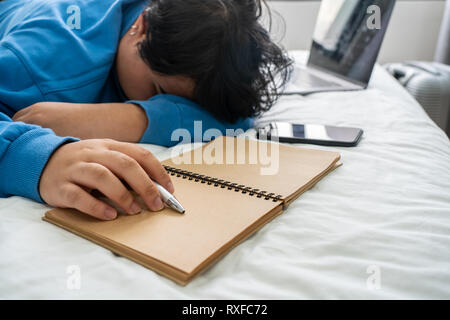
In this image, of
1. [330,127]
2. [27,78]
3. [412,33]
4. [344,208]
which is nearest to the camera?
[344,208]

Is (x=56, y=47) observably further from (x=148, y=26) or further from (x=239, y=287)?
(x=239, y=287)

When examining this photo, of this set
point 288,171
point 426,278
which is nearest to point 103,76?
point 288,171

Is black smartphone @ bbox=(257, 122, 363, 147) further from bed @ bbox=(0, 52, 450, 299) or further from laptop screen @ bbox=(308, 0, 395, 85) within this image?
laptop screen @ bbox=(308, 0, 395, 85)

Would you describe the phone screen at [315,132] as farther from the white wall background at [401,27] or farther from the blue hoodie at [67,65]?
the white wall background at [401,27]

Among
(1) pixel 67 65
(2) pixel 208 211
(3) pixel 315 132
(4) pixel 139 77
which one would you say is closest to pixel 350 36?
(3) pixel 315 132

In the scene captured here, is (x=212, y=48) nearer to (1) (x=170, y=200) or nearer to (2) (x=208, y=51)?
(2) (x=208, y=51)

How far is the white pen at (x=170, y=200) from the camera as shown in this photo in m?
0.42

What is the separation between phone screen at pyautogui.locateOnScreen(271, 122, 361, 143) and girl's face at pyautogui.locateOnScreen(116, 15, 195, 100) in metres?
0.21

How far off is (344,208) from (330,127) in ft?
1.08

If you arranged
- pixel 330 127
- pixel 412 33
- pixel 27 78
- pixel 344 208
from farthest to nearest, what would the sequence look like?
pixel 412 33 → pixel 330 127 → pixel 27 78 → pixel 344 208

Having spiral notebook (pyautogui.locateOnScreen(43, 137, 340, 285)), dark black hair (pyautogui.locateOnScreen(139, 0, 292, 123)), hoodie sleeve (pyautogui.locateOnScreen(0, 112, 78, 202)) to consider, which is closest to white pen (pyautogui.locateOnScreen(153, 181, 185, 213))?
spiral notebook (pyautogui.locateOnScreen(43, 137, 340, 285))

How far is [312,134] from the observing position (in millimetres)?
726

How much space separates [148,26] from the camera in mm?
792

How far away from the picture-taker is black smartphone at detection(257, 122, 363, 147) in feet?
2.29
